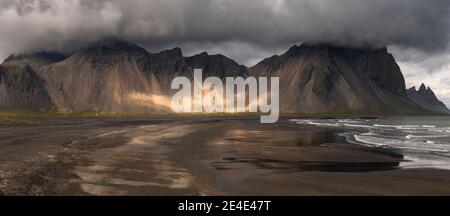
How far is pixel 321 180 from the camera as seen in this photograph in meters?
21.5

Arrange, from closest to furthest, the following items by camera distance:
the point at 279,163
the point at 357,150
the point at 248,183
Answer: the point at 248,183 → the point at 279,163 → the point at 357,150

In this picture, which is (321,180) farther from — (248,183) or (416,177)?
(416,177)
